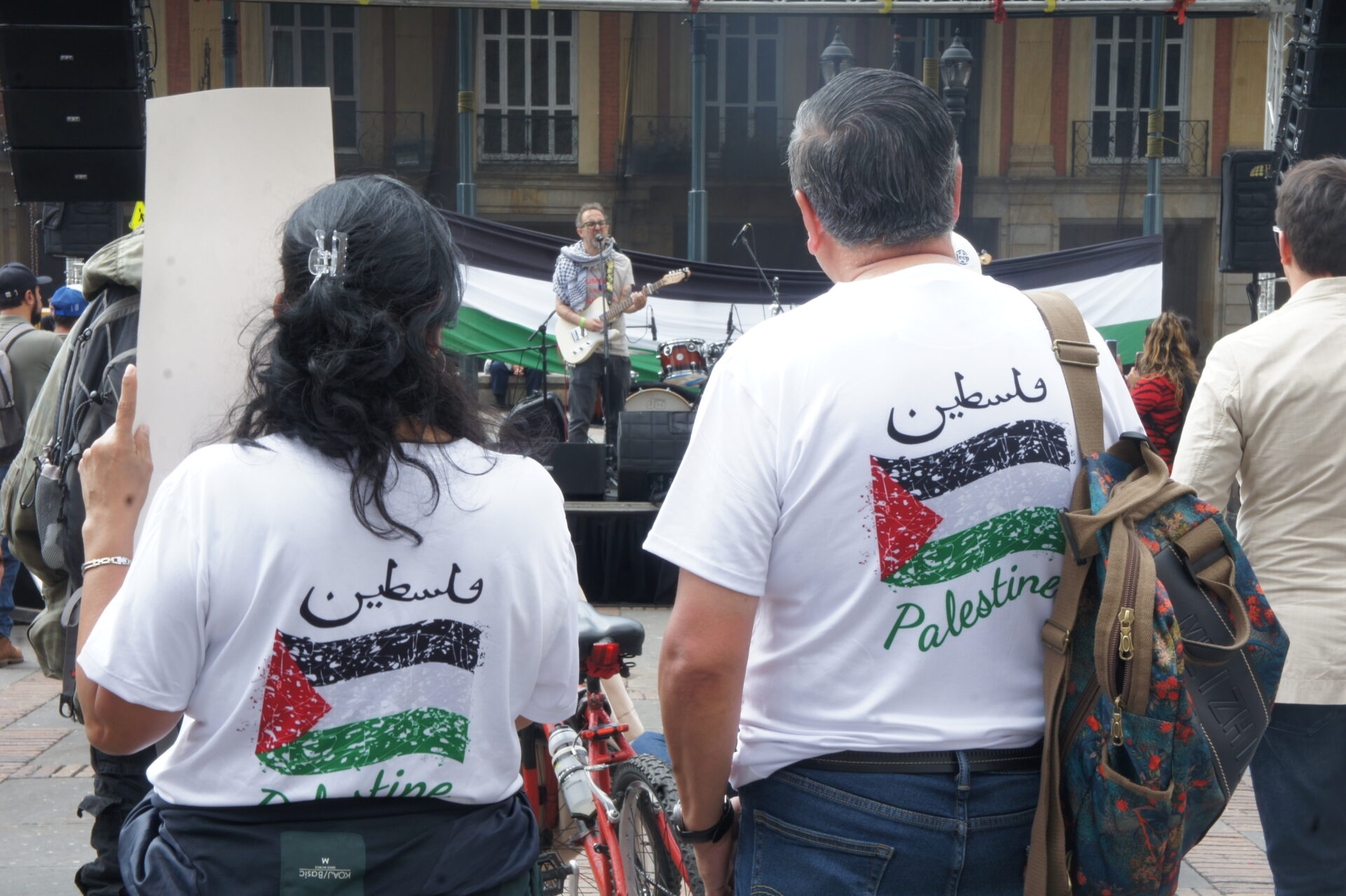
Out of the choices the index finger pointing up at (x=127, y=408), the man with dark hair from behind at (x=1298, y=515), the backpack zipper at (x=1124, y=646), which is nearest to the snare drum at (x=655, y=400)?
the man with dark hair from behind at (x=1298, y=515)

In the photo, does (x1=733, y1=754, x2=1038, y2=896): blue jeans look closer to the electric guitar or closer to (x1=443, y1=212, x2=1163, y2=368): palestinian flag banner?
the electric guitar

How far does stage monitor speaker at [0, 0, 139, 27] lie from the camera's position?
600cm

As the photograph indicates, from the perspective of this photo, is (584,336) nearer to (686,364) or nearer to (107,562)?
(686,364)

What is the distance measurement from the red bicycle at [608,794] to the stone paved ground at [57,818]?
2.83ft

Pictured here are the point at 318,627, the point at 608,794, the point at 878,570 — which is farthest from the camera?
the point at 608,794

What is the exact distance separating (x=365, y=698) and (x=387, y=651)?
0.06 metres

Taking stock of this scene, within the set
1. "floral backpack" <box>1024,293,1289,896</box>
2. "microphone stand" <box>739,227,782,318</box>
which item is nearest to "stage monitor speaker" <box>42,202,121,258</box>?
"microphone stand" <box>739,227,782,318</box>

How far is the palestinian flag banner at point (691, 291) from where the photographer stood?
456 inches

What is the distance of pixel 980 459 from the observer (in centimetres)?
162

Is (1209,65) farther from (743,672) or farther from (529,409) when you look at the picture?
(743,672)

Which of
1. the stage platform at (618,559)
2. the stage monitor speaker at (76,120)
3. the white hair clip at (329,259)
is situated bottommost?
the stage platform at (618,559)

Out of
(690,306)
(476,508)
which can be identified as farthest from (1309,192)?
(690,306)

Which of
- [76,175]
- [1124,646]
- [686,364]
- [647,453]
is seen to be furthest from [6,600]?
[686,364]

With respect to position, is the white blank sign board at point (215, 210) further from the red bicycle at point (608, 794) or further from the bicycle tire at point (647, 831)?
the bicycle tire at point (647, 831)
